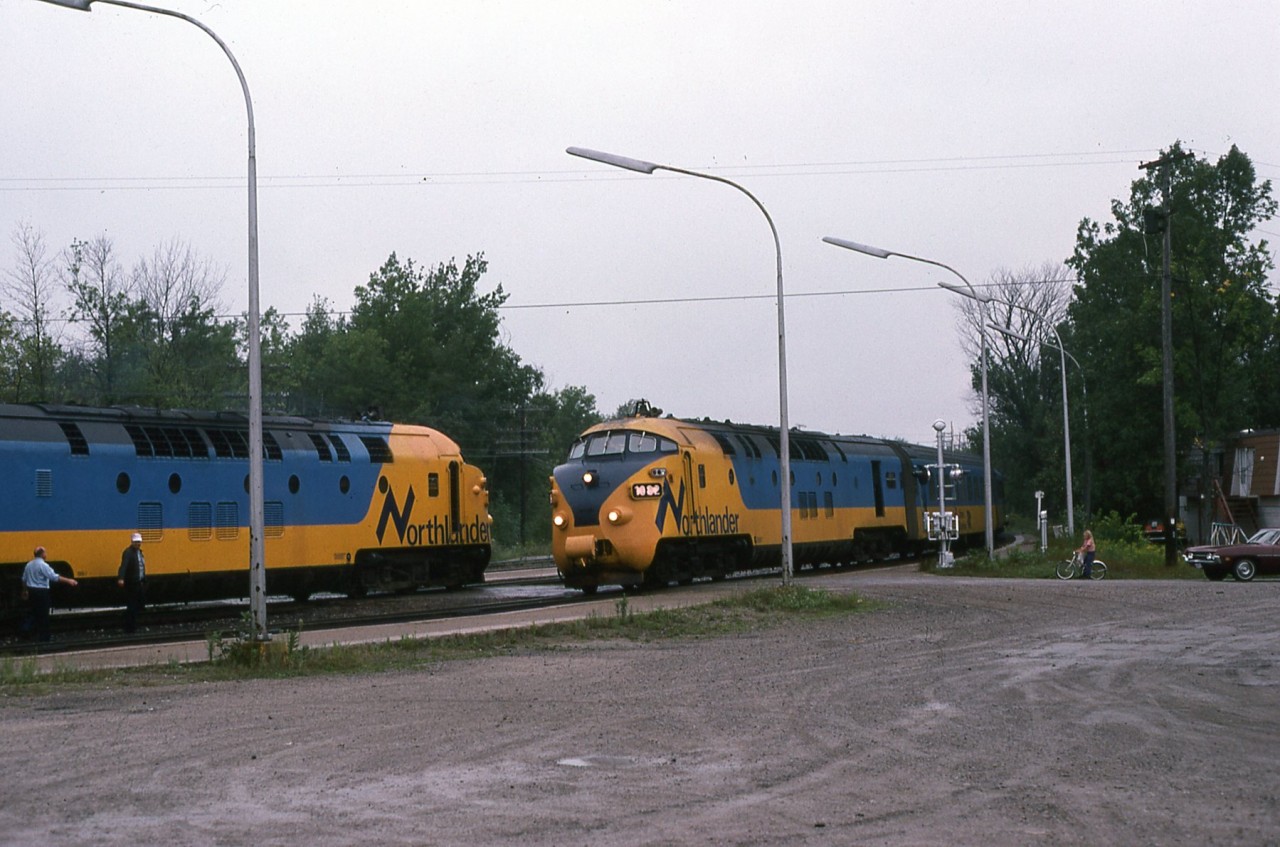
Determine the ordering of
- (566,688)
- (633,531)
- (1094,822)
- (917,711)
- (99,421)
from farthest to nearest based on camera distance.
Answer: (633,531), (99,421), (566,688), (917,711), (1094,822)

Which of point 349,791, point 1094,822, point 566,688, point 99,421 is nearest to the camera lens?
point 1094,822

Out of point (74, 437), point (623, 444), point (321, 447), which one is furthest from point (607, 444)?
point (74, 437)

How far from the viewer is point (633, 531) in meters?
29.8

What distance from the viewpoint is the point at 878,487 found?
1762 inches

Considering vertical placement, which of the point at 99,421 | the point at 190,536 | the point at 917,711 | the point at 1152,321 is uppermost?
the point at 1152,321

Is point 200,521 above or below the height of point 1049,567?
above

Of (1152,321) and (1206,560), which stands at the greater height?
(1152,321)

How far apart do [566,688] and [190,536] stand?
1270 cm

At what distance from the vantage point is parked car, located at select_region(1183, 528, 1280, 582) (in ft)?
125

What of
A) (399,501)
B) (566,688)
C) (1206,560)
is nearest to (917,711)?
(566,688)

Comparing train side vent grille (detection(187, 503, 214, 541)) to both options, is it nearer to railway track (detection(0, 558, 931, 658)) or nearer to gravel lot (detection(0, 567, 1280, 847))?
railway track (detection(0, 558, 931, 658))

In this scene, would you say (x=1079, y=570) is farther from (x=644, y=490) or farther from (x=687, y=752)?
(x=687, y=752)

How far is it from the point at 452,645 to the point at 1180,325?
48865 millimetres

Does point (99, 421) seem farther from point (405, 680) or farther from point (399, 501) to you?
point (405, 680)
